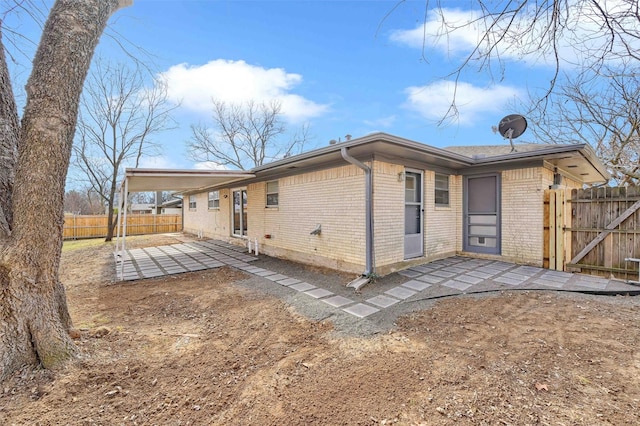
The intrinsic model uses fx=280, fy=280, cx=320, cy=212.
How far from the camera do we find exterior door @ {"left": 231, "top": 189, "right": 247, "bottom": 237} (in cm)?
1053

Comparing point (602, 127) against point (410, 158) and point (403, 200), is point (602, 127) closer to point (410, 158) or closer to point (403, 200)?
point (410, 158)

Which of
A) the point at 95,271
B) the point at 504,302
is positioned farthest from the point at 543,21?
the point at 95,271

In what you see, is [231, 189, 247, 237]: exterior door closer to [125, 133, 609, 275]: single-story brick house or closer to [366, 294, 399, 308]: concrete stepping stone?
[125, 133, 609, 275]: single-story brick house

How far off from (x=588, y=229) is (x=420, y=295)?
168 inches

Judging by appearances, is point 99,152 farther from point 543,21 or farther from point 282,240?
point 543,21

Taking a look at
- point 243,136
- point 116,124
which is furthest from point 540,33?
point 243,136

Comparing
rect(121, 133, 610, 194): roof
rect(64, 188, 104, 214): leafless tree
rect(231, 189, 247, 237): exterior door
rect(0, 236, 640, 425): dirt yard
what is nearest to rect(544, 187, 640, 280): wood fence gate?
rect(121, 133, 610, 194): roof

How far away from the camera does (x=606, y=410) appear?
196cm

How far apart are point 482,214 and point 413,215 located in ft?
7.05

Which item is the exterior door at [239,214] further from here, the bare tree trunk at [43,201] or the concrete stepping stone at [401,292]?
the bare tree trunk at [43,201]

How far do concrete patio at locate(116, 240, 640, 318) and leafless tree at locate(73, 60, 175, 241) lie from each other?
920 centimetres

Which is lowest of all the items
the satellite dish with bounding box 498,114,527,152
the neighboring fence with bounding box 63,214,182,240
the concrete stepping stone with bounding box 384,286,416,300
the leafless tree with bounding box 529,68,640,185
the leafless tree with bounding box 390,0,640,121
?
the concrete stepping stone with bounding box 384,286,416,300

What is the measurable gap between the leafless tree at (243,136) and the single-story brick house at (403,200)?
Result: 1424cm

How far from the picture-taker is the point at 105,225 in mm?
16875
